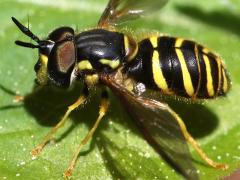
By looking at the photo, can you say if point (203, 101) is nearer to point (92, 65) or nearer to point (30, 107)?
point (92, 65)

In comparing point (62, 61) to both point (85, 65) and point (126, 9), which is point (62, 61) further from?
point (126, 9)

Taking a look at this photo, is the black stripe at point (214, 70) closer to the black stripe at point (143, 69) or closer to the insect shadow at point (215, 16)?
the black stripe at point (143, 69)

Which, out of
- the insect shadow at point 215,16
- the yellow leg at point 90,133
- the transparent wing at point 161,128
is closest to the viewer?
the transparent wing at point 161,128

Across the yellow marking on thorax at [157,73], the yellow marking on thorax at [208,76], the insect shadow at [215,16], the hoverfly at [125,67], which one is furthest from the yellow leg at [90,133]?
the insect shadow at [215,16]

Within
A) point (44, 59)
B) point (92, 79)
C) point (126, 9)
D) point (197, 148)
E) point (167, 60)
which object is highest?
point (126, 9)

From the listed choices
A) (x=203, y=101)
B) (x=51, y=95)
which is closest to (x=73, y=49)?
(x=51, y=95)

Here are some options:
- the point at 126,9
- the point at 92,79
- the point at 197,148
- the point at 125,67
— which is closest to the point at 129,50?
the point at 125,67
